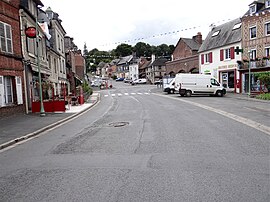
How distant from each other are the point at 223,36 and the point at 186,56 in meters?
14.4

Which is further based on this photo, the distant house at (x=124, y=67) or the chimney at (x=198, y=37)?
the distant house at (x=124, y=67)

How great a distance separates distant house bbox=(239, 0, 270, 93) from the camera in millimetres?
28441

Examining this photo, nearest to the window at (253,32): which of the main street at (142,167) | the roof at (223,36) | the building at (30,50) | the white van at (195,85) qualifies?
the roof at (223,36)

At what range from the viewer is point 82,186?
4.59 m

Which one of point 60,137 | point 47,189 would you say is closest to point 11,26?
point 60,137

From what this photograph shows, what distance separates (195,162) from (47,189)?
3050 mm

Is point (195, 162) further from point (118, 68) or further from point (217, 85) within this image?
point (118, 68)

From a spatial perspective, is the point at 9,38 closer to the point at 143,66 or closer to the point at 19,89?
the point at 19,89

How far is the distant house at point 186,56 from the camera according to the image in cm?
4662

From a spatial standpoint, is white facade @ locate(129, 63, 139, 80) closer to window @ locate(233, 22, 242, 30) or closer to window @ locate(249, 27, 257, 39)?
window @ locate(233, 22, 242, 30)

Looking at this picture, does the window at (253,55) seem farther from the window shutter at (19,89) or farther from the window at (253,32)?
the window shutter at (19,89)

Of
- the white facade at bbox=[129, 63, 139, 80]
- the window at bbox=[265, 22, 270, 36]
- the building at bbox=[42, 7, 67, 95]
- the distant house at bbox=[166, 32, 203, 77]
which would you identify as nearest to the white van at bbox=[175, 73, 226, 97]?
the window at bbox=[265, 22, 270, 36]

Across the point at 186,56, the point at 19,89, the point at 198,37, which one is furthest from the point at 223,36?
the point at 19,89

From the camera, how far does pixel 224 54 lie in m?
35.1
